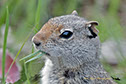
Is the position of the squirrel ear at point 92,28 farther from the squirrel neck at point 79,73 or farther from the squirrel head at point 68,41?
the squirrel neck at point 79,73

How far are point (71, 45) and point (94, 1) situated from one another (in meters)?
3.56

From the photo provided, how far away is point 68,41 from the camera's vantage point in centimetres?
266

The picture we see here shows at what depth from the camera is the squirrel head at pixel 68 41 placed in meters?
2.60

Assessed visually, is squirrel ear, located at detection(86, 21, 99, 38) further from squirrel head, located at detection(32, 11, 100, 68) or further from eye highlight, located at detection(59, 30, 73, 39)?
eye highlight, located at detection(59, 30, 73, 39)

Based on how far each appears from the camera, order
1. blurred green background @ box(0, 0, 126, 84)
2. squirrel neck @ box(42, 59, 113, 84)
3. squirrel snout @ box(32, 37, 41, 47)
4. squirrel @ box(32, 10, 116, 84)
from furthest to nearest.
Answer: blurred green background @ box(0, 0, 126, 84) < squirrel neck @ box(42, 59, 113, 84) < squirrel @ box(32, 10, 116, 84) < squirrel snout @ box(32, 37, 41, 47)

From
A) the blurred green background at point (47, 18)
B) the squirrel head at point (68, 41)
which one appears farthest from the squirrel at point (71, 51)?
the blurred green background at point (47, 18)

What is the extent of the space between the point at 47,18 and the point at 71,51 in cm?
85

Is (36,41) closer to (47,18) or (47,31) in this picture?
(47,31)

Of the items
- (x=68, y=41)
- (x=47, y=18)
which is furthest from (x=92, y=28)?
(x=47, y=18)

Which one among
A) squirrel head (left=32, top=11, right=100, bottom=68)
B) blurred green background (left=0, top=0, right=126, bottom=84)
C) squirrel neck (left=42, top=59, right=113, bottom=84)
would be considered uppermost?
blurred green background (left=0, top=0, right=126, bottom=84)

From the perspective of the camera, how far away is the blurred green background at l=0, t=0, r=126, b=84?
3.11m

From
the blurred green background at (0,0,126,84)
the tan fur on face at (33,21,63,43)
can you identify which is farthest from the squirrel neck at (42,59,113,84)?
the tan fur on face at (33,21,63,43)

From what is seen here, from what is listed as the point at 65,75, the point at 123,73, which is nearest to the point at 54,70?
the point at 65,75

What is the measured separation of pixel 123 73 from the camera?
323 centimetres
